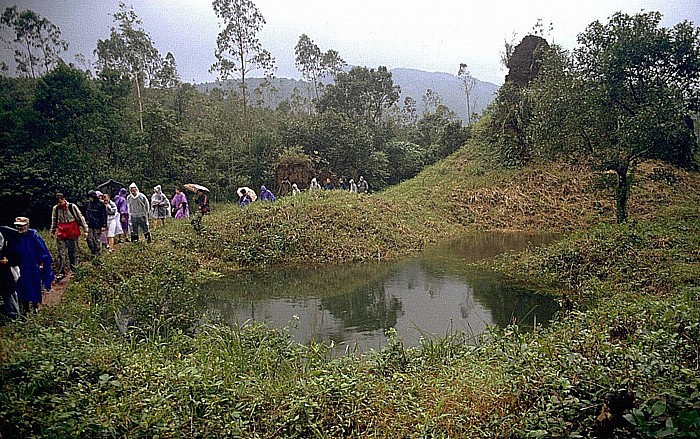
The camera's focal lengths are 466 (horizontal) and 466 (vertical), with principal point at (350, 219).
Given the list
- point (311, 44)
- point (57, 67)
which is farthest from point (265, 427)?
point (311, 44)

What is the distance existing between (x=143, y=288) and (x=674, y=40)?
1185cm

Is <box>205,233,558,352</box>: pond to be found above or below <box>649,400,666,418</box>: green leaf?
below

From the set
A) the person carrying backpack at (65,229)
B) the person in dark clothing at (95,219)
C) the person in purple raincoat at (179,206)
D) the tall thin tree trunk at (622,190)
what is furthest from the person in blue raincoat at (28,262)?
the tall thin tree trunk at (622,190)

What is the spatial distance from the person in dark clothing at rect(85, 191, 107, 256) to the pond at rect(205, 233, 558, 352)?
222 centimetres

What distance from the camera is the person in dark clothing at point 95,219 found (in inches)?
328

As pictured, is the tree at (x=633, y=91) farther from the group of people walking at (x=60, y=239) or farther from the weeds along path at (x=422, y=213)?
the group of people walking at (x=60, y=239)

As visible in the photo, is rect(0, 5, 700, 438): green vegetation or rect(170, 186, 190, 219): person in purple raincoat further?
rect(170, 186, 190, 219): person in purple raincoat

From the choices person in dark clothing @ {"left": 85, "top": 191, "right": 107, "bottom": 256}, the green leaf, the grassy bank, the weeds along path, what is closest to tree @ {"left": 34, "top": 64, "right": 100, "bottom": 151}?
person in dark clothing @ {"left": 85, "top": 191, "right": 107, "bottom": 256}

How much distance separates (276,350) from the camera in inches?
205

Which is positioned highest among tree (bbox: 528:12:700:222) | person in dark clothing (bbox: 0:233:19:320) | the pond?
tree (bbox: 528:12:700:222)

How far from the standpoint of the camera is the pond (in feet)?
22.6

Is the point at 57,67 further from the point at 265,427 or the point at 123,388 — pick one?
Result: the point at 265,427

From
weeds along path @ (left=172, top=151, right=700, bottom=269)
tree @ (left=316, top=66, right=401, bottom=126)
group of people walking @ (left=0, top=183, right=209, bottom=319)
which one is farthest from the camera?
tree @ (left=316, top=66, right=401, bottom=126)

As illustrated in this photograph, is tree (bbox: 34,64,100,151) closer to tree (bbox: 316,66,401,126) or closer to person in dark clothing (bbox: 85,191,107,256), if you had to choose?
person in dark clothing (bbox: 85,191,107,256)
